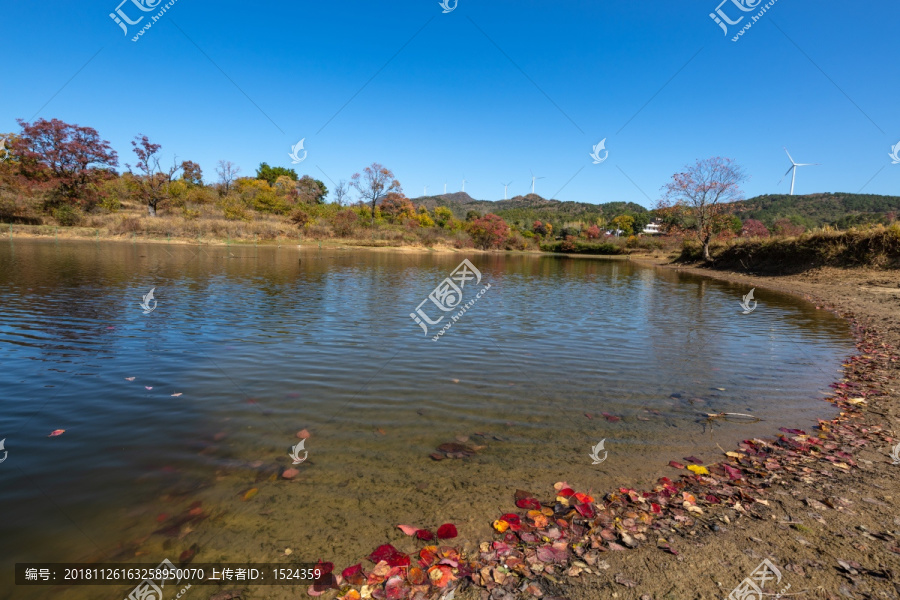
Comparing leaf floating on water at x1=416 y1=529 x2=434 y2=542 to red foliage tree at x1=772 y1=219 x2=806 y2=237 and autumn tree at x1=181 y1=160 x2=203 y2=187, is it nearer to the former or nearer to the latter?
red foliage tree at x1=772 y1=219 x2=806 y2=237

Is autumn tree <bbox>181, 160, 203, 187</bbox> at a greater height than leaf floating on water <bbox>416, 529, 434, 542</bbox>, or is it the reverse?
autumn tree <bbox>181, 160, 203, 187</bbox>

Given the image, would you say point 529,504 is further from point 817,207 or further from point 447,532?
point 817,207

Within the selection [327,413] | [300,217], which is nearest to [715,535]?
[327,413]

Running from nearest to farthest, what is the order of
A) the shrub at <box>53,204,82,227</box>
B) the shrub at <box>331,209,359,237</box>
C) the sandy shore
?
the sandy shore < the shrub at <box>53,204,82,227</box> < the shrub at <box>331,209,359,237</box>

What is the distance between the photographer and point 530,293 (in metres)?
21.2

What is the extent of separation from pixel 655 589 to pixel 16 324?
14.3 meters

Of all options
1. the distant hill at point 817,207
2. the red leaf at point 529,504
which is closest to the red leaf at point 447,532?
the red leaf at point 529,504

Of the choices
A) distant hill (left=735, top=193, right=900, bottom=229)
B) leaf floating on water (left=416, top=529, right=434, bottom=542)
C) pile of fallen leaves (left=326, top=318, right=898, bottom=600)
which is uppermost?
distant hill (left=735, top=193, right=900, bottom=229)

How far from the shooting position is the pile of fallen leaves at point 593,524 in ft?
9.78

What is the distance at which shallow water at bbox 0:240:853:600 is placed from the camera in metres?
3.69

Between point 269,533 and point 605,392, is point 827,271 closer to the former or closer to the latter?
point 605,392

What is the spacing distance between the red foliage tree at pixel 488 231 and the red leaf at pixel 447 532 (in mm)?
79913

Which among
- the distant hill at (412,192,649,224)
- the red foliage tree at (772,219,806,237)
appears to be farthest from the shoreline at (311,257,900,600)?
the distant hill at (412,192,649,224)

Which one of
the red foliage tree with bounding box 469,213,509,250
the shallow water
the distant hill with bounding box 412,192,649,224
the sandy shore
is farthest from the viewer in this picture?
the distant hill with bounding box 412,192,649,224
